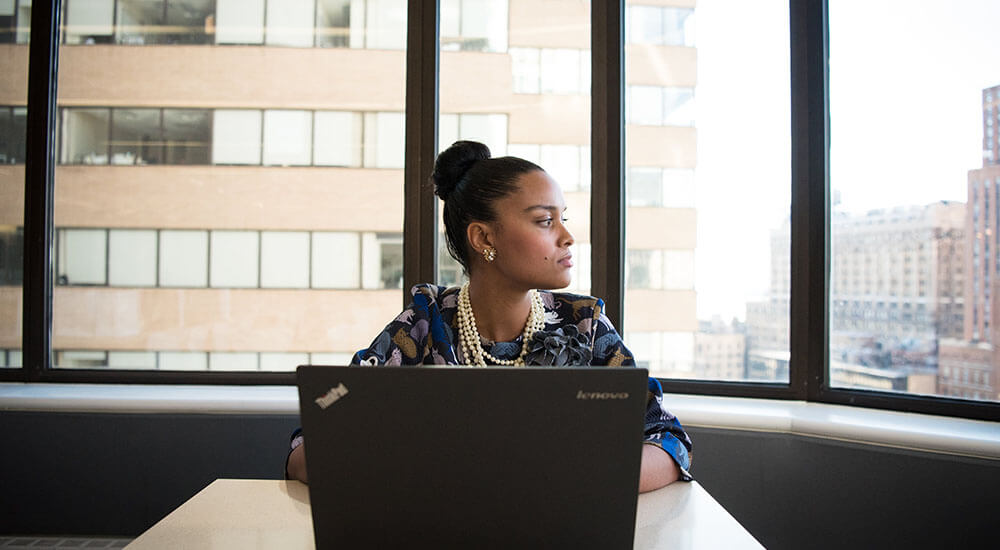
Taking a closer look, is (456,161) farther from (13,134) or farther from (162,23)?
(13,134)

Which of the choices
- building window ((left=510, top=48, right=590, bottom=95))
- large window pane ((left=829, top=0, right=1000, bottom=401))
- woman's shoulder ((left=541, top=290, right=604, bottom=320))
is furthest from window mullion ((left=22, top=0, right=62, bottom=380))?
large window pane ((left=829, top=0, right=1000, bottom=401))

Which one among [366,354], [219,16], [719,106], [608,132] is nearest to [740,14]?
[719,106]

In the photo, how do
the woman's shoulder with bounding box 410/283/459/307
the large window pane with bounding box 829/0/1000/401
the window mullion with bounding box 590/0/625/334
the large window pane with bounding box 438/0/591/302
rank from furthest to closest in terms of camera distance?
the large window pane with bounding box 438/0/591/302 < the window mullion with bounding box 590/0/625/334 < the large window pane with bounding box 829/0/1000/401 < the woman's shoulder with bounding box 410/283/459/307

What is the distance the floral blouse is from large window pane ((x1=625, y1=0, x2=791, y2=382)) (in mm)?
1053

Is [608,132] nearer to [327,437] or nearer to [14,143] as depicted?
[327,437]

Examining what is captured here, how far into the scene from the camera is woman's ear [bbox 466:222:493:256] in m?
1.64

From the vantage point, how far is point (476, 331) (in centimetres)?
157

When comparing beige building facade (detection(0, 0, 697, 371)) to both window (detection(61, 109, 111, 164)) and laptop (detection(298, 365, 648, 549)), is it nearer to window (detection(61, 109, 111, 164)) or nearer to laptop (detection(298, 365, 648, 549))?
window (detection(61, 109, 111, 164))

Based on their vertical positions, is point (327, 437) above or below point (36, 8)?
below

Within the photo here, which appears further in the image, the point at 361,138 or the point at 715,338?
the point at 361,138

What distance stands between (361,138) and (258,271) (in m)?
0.73

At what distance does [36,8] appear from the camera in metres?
2.82

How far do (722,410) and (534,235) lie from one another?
105cm

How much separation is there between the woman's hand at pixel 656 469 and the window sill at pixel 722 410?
1023mm
